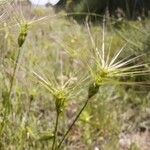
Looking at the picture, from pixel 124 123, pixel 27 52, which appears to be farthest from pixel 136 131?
pixel 27 52

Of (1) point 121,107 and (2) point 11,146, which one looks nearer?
(2) point 11,146

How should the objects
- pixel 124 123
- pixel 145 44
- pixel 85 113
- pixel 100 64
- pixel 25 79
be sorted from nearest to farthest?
pixel 100 64 < pixel 25 79 < pixel 85 113 < pixel 124 123 < pixel 145 44

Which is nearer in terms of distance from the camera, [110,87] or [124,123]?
[124,123]

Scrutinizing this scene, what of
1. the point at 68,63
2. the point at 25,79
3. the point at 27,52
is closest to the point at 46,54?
the point at 68,63

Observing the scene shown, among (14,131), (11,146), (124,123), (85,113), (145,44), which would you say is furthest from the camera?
(145,44)

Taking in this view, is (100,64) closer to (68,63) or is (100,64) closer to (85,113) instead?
(85,113)

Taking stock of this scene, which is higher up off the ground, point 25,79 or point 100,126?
point 25,79

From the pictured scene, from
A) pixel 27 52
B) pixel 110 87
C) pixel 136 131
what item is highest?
pixel 27 52

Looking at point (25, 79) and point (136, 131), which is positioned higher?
point (25, 79)

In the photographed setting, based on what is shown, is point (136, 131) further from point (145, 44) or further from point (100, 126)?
point (145, 44)
